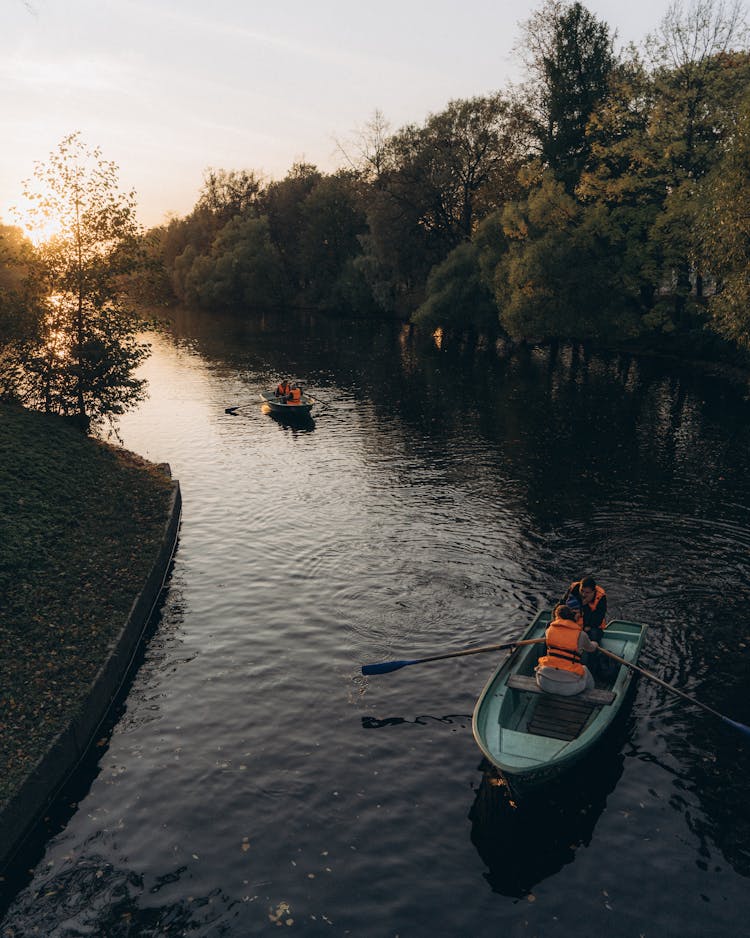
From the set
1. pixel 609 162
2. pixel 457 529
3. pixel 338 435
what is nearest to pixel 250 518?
pixel 457 529

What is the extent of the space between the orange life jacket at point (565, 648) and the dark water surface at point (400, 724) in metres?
2.13

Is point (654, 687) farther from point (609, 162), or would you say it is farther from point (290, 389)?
point (609, 162)

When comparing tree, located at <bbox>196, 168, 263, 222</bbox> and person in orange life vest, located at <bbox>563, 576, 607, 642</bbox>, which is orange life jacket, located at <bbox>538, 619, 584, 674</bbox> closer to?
person in orange life vest, located at <bbox>563, 576, 607, 642</bbox>

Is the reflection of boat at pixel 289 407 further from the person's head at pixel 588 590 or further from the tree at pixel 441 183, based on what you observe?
the tree at pixel 441 183

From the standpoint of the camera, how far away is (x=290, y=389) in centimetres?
4684

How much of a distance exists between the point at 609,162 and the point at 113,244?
171 ft

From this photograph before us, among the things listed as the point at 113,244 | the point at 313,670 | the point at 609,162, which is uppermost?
the point at 609,162

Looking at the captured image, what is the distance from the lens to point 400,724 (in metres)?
16.3

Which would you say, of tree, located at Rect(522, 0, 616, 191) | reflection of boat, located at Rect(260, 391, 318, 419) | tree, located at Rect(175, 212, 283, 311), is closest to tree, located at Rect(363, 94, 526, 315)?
tree, located at Rect(522, 0, 616, 191)

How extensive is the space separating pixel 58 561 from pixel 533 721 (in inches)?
577

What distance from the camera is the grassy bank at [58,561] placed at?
15367mm

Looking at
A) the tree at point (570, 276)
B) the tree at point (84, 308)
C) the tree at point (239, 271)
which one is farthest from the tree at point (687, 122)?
the tree at point (239, 271)

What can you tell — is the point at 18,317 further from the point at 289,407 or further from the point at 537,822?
the point at 537,822

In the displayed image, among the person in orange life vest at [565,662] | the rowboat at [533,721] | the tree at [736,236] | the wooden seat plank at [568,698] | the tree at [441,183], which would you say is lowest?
the rowboat at [533,721]
